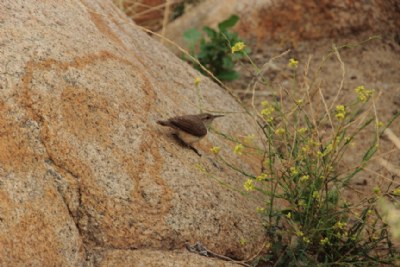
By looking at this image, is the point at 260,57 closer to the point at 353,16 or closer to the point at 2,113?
the point at 353,16

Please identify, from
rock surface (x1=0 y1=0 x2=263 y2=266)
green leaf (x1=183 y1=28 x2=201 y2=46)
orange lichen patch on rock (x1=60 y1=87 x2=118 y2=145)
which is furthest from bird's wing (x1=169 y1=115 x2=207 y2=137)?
green leaf (x1=183 y1=28 x2=201 y2=46)

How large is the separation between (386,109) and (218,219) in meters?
3.25

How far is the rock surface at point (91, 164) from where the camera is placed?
12.3 feet

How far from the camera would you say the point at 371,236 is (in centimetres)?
450

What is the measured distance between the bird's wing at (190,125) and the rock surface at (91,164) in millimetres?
127

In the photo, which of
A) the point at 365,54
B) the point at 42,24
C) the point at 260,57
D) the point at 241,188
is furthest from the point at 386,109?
the point at 42,24

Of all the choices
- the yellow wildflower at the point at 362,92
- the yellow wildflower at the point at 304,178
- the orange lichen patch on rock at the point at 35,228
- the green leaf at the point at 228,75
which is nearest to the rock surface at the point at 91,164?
the orange lichen patch on rock at the point at 35,228

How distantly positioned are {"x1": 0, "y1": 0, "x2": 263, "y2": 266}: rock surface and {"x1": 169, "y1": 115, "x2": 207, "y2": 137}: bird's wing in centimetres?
13

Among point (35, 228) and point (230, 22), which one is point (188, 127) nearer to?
point (35, 228)

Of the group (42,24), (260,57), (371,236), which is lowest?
(260,57)

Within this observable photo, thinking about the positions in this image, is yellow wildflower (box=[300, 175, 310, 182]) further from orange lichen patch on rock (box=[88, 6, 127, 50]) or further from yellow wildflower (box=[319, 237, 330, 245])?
orange lichen patch on rock (box=[88, 6, 127, 50])

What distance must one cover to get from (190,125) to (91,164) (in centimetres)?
80

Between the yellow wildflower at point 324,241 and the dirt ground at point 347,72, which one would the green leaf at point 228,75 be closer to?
the dirt ground at point 347,72

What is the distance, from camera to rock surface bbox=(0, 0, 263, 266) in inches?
148
